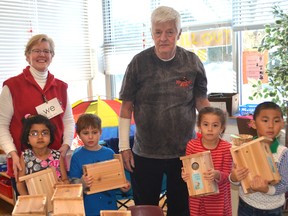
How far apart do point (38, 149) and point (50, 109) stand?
0.77 feet

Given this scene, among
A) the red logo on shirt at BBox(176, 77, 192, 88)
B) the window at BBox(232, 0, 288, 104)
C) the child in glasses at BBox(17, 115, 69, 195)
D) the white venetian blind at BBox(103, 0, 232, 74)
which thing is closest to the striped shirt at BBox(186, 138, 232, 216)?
the red logo on shirt at BBox(176, 77, 192, 88)

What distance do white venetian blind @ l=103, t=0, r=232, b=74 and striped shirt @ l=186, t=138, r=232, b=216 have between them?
2.05m

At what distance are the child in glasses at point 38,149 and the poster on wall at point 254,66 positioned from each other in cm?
221

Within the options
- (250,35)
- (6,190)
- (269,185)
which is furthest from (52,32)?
(269,185)

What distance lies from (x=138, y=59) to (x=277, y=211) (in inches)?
41.3

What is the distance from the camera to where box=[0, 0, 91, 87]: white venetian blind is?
3525 millimetres

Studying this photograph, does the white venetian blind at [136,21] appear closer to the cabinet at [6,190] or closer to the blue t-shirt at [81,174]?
the cabinet at [6,190]

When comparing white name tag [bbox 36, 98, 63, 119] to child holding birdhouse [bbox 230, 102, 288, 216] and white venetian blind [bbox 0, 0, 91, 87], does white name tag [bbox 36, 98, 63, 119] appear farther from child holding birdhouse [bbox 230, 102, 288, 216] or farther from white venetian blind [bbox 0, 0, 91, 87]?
white venetian blind [bbox 0, 0, 91, 87]

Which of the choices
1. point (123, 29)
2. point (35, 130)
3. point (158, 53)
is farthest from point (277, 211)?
point (123, 29)

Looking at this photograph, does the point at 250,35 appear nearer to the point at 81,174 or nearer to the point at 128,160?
the point at 128,160

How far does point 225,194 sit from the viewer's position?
5.83 ft

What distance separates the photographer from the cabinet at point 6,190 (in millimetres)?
3324

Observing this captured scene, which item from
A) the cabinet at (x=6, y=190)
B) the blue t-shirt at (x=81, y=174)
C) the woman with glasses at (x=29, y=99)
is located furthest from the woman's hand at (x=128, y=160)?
the cabinet at (x=6, y=190)

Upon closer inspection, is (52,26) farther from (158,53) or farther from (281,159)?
(281,159)
